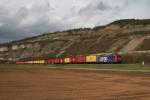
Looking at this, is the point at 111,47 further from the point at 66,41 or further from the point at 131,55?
the point at 66,41

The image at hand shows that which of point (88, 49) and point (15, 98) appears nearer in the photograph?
point (15, 98)

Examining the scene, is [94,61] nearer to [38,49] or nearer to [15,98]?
[15,98]

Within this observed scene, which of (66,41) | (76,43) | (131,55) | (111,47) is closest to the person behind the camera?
(131,55)

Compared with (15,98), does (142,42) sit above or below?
above

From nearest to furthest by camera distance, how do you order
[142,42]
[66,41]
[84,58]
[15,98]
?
1. [15,98]
2. [84,58]
3. [142,42]
4. [66,41]

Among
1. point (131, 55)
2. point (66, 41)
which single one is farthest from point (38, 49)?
point (131, 55)

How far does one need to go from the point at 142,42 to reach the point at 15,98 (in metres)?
90.6

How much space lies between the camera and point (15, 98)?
1711 cm

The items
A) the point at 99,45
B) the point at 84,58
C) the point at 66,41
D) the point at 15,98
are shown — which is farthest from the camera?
the point at 66,41

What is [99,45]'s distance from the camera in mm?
130625

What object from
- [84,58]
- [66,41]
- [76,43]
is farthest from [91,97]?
[66,41]

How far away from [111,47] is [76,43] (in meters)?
33.5

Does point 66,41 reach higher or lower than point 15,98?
higher

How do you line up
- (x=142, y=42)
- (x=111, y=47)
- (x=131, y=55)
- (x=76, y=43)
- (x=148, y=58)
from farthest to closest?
(x=76, y=43)
(x=111, y=47)
(x=142, y=42)
(x=131, y=55)
(x=148, y=58)
